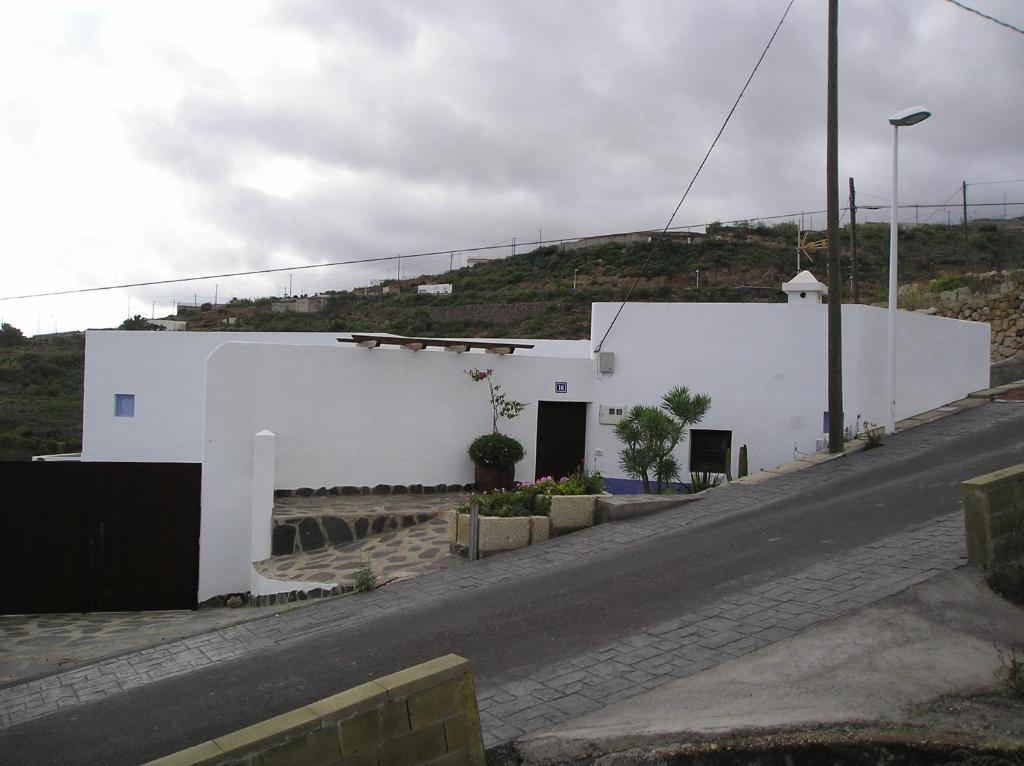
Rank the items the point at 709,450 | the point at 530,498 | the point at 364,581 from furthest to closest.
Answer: the point at 709,450 → the point at 530,498 → the point at 364,581

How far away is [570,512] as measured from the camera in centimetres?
1112

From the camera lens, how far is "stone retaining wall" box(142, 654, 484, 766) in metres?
3.95

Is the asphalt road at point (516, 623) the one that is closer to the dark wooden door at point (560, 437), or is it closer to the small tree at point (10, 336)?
the dark wooden door at point (560, 437)

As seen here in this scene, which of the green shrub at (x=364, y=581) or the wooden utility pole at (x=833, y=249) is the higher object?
the wooden utility pole at (x=833, y=249)

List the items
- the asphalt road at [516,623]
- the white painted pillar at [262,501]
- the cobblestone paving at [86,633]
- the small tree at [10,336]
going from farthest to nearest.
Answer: the small tree at [10,336], the white painted pillar at [262,501], the cobblestone paving at [86,633], the asphalt road at [516,623]

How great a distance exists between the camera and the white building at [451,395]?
1246cm

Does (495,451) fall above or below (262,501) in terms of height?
above

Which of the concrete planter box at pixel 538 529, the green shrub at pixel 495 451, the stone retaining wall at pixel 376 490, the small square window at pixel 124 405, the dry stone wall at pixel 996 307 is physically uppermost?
the dry stone wall at pixel 996 307

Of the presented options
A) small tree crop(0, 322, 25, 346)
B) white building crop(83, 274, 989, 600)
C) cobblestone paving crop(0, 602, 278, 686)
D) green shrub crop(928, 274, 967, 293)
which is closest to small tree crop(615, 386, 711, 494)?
white building crop(83, 274, 989, 600)

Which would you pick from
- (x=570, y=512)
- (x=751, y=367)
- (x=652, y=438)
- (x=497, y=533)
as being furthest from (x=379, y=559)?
(x=751, y=367)

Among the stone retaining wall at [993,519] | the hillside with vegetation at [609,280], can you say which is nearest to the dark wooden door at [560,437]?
the stone retaining wall at [993,519]

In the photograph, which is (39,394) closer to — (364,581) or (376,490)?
(376,490)

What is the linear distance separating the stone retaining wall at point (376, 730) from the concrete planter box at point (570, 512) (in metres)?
6.41

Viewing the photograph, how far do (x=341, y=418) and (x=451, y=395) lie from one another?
6.95 ft
